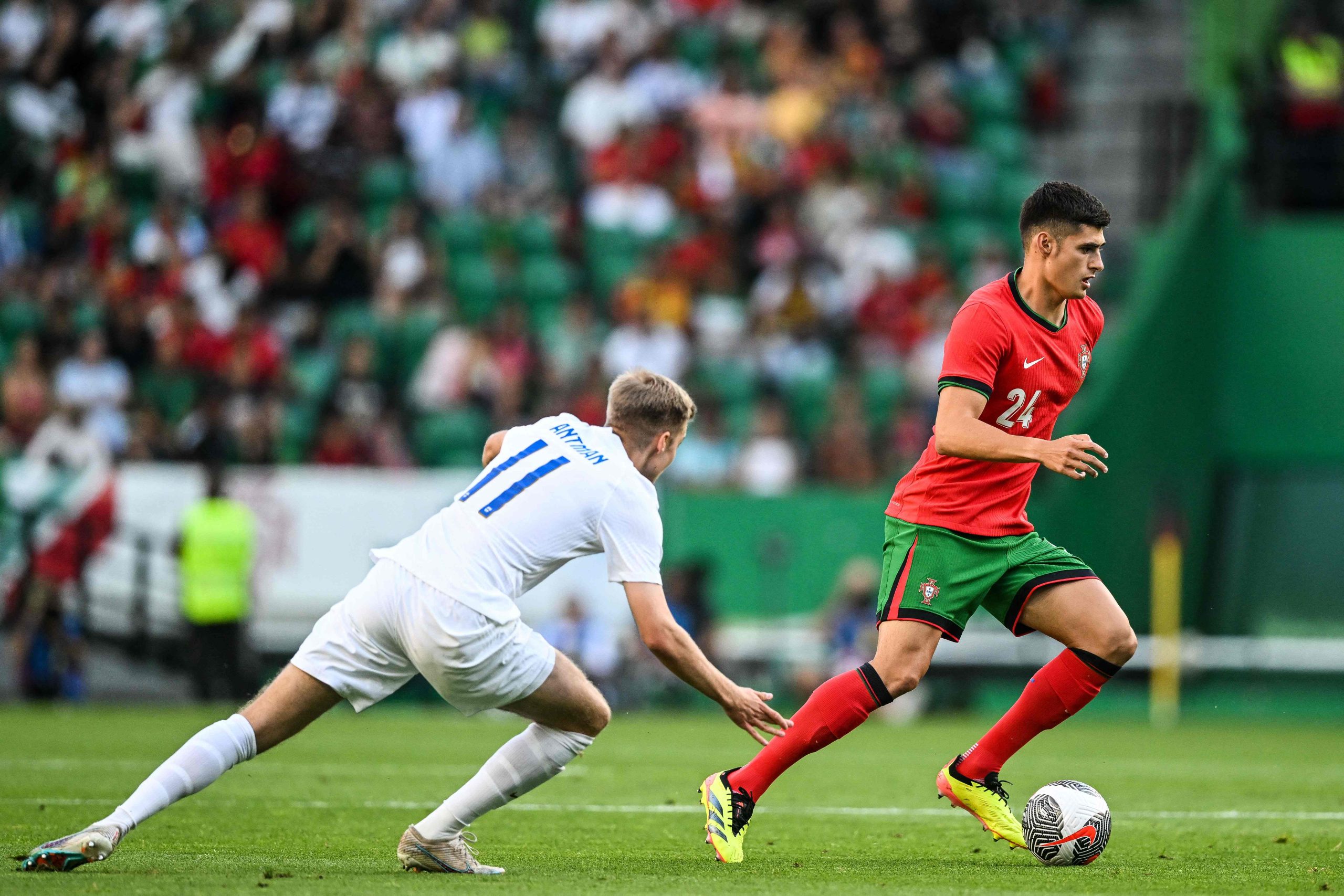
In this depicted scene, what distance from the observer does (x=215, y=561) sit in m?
15.4

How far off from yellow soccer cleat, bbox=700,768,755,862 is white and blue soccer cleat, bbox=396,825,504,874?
2.54 feet

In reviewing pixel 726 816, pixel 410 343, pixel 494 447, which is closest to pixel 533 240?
pixel 410 343

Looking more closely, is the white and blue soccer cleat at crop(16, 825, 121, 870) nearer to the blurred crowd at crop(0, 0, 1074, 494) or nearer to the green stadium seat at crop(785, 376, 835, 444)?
the blurred crowd at crop(0, 0, 1074, 494)

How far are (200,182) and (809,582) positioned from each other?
7.75 metres

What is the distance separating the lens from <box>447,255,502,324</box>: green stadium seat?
18656 millimetres

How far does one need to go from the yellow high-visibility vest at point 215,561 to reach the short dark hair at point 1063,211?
10029 millimetres

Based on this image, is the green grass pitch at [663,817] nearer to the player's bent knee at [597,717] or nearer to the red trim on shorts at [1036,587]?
the player's bent knee at [597,717]

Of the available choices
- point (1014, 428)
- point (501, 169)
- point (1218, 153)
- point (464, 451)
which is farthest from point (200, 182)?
point (1014, 428)

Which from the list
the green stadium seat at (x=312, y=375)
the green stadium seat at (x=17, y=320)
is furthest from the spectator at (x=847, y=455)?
the green stadium seat at (x=17, y=320)

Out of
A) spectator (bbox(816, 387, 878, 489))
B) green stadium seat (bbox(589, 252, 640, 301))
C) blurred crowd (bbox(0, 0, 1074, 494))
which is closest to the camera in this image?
spectator (bbox(816, 387, 878, 489))

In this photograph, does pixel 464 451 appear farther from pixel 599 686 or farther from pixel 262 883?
pixel 262 883

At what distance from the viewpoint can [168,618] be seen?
16328 mm

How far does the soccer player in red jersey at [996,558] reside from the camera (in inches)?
254

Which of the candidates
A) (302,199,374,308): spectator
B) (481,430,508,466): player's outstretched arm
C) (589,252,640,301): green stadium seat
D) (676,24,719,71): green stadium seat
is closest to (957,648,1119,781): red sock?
(481,430,508,466): player's outstretched arm
